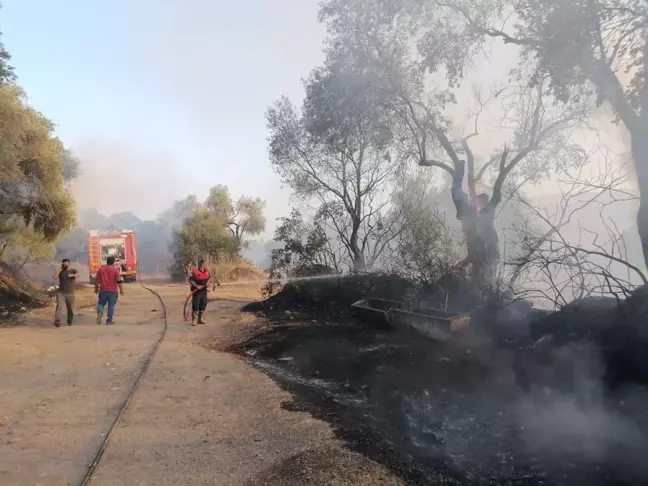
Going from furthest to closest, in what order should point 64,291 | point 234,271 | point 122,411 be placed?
point 234,271 → point 64,291 → point 122,411

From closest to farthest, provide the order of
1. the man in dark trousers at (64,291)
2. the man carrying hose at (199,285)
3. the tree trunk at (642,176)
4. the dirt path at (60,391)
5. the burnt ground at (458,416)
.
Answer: the dirt path at (60,391) < the burnt ground at (458,416) < the tree trunk at (642,176) < the man in dark trousers at (64,291) < the man carrying hose at (199,285)

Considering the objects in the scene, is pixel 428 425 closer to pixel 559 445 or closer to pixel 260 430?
pixel 559 445

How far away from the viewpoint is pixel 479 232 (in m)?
11.3

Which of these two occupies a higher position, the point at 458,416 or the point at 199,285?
the point at 199,285

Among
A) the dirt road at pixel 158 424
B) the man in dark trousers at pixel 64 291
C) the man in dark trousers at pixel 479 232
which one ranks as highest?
the man in dark trousers at pixel 479 232

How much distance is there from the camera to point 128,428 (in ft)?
17.3

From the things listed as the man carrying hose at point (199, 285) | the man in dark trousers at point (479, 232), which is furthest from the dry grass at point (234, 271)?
the man in dark trousers at point (479, 232)

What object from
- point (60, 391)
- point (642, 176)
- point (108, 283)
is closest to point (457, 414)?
point (642, 176)

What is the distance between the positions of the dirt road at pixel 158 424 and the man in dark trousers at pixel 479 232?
218 inches

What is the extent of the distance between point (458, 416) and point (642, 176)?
4.44m

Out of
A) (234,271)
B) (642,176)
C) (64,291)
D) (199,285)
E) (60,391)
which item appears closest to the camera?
(60,391)

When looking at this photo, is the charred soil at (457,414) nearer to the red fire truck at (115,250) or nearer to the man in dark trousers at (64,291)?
the man in dark trousers at (64,291)

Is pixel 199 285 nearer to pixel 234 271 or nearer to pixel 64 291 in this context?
pixel 64 291

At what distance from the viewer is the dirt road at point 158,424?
4.23 m
